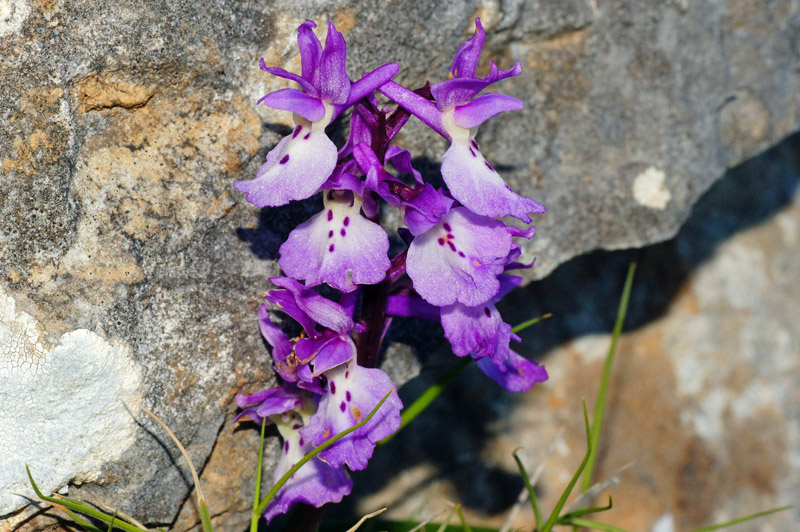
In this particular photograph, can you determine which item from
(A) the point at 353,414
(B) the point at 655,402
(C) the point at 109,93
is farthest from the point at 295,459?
(B) the point at 655,402

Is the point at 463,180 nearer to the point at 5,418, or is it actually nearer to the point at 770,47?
the point at 5,418

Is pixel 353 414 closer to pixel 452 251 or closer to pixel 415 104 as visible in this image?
pixel 452 251

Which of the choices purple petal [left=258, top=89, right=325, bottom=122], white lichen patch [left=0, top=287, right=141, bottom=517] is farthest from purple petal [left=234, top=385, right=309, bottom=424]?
purple petal [left=258, top=89, right=325, bottom=122]

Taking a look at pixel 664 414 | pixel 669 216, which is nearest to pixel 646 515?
pixel 664 414

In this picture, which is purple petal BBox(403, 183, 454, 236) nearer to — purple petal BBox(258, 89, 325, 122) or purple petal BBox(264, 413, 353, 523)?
purple petal BBox(258, 89, 325, 122)

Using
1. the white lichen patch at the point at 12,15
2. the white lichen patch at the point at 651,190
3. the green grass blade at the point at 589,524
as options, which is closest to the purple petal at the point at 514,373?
the green grass blade at the point at 589,524

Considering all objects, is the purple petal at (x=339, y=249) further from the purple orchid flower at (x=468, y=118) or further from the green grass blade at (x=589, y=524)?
the green grass blade at (x=589, y=524)
